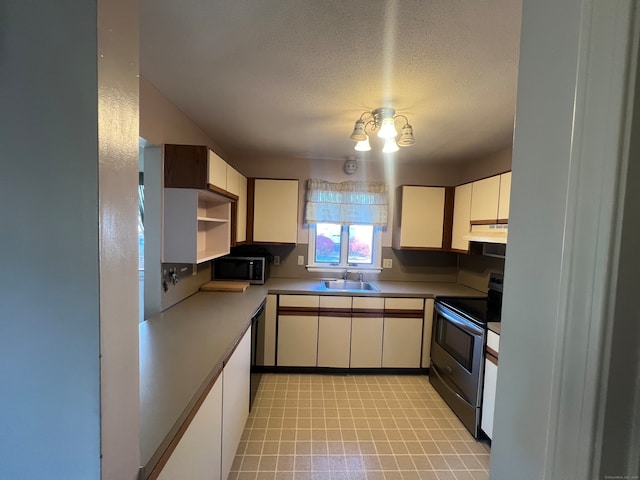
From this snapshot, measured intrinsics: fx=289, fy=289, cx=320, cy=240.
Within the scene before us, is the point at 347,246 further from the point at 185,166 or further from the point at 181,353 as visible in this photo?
the point at 181,353

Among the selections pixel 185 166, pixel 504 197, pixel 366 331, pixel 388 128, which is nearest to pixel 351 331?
pixel 366 331

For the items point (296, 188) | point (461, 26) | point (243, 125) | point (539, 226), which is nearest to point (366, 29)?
point (461, 26)

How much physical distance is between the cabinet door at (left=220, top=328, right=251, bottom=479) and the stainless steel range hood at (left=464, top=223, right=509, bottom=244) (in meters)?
2.05

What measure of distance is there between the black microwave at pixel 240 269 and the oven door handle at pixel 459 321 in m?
1.81

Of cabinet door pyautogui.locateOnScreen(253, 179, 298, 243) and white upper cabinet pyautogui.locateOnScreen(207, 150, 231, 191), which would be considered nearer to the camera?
white upper cabinet pyautogui.locateOnScreen(207, 150, 231, 191)

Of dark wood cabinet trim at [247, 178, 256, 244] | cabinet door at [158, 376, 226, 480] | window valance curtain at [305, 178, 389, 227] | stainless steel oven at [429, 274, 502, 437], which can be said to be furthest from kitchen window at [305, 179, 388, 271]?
cabinet door at [158, 376, 226, 480]

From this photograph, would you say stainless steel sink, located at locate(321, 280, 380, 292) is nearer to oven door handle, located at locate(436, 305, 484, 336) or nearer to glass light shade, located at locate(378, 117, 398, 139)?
oven door handle, located at locate(436, 305, 484, 336)

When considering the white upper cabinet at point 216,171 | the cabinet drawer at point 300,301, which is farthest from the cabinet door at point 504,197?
the white upper cabinet at point 216,171

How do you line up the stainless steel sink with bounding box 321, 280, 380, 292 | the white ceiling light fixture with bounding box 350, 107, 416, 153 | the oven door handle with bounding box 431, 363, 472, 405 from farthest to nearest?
1. the stainless steel sink with bounding box 321, 280, 380, 292
2. the oven door handle with bounding box 431, 363, 472, 405
3. the white ceiling light fixture with bounding box 350, 107, 416, 153

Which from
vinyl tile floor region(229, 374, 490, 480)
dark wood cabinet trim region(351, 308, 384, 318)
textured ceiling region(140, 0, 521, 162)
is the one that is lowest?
vinyl tile floor region(229, 374, 490, 480)

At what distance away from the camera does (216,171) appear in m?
2.12

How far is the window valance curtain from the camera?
11.4ft

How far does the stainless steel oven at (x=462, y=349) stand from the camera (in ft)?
7.06

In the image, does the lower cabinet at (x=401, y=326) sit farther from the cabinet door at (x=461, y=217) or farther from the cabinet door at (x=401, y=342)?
the cabinet door at (x=461, y=217)
